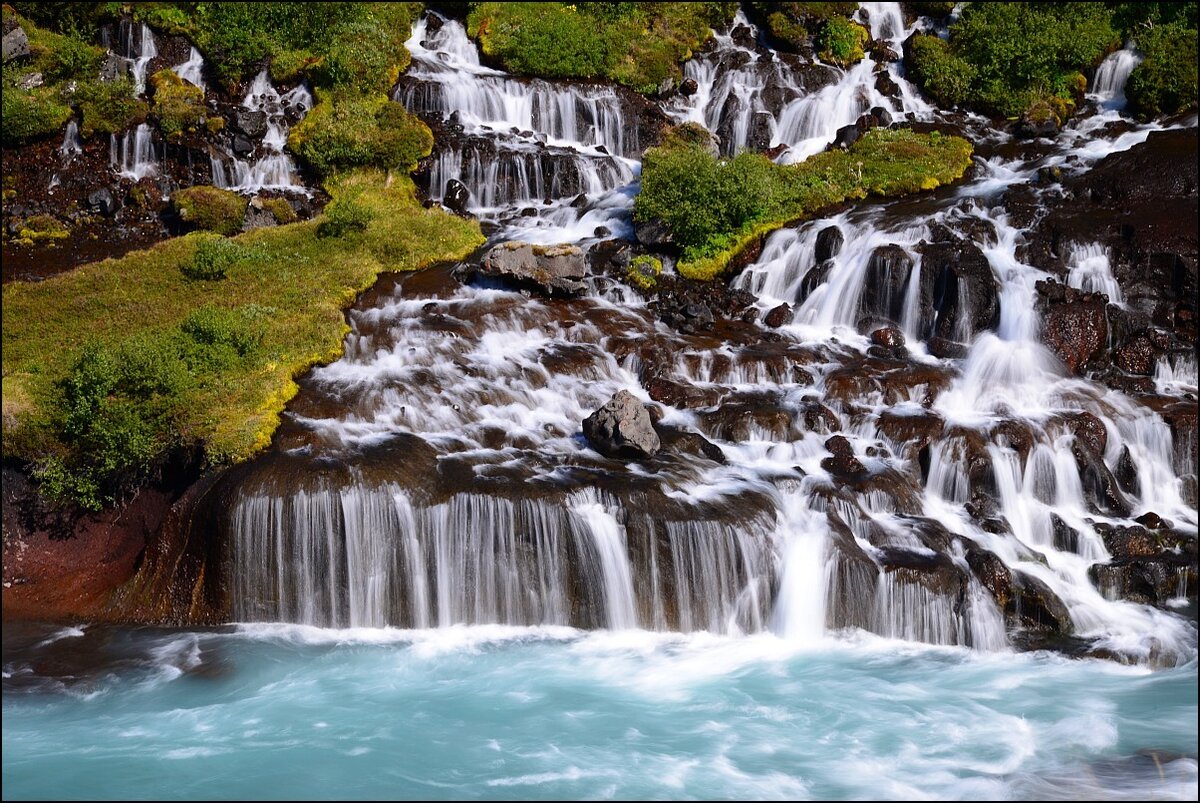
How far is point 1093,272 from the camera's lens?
2214 cm

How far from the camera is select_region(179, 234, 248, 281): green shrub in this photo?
22.7 m

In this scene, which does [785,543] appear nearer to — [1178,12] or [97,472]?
[97,472]

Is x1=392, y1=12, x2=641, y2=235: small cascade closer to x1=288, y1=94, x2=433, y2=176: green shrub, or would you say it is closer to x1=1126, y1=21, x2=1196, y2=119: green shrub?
x1=288, y1=94, x2=433, y2=176: green shrub

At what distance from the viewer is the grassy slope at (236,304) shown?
55.5 feet

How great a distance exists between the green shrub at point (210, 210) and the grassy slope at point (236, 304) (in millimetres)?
1362

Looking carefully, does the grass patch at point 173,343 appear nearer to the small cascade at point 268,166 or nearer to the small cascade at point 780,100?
the small cascade at point 268,166

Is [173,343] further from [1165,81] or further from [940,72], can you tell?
[1165,81]

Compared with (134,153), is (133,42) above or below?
above

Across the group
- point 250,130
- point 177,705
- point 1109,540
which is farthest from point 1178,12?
point 177,705

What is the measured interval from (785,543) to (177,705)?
943cm

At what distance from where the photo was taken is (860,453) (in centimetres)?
1805

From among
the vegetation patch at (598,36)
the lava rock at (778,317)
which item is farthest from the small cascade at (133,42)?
the lava rock at (778,317)

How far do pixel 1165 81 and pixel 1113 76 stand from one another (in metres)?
2.37

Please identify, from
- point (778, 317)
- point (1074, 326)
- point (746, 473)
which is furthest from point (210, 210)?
point (1074, 326)
